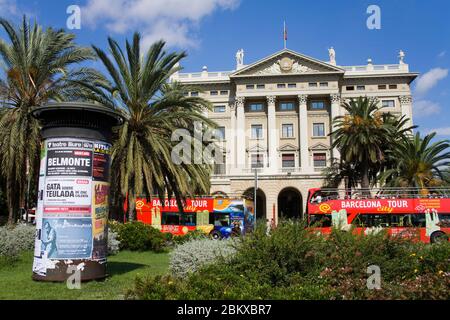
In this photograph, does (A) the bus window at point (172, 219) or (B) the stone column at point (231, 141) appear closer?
(A) the bus window at point (172, 219)

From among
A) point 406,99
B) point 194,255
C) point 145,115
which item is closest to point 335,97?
point 406,99

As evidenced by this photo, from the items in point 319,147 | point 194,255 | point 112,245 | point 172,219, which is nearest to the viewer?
point 194,255

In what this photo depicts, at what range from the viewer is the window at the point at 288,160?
185 feet

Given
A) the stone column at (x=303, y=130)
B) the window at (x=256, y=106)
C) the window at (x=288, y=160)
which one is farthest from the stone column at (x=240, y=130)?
the stone column at (x=303, y=130)

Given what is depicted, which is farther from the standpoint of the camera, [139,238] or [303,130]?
[303,130]

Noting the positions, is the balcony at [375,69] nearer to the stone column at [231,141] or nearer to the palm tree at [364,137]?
the stone column at [231,141]

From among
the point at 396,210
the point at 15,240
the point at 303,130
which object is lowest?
the point at 15,240

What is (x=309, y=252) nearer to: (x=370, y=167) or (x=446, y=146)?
(x=446, y=146)

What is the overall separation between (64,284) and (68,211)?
1.70 m

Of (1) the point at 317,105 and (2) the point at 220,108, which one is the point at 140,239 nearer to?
(2) the point at 220,108

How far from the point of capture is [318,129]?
5691 cm
